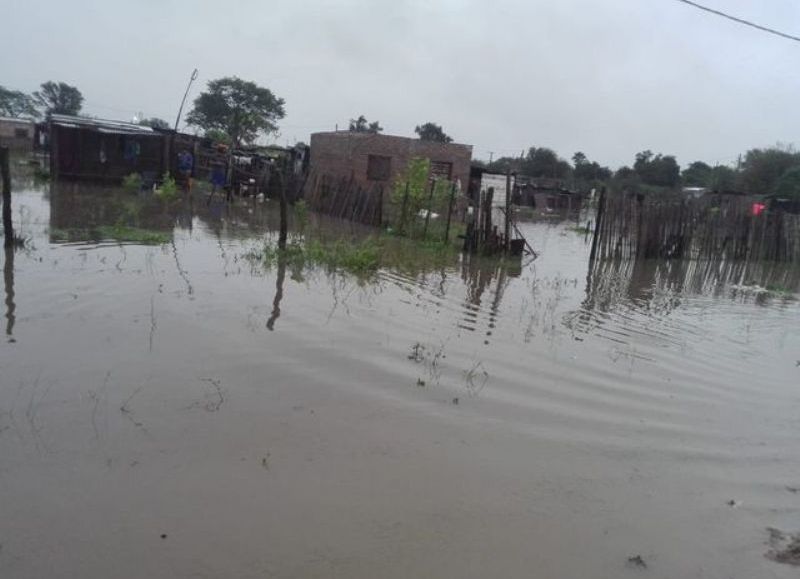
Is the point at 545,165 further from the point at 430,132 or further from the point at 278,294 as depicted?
the point at 278,294

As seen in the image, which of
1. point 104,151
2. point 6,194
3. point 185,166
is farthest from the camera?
point 185,166

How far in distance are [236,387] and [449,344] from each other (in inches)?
88.8

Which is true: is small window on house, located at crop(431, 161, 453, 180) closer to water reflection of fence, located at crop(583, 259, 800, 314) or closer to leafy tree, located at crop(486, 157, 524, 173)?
leafy tree, located at crop(486, 157, 524, 173)

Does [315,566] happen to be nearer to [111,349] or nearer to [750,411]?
[111,349]

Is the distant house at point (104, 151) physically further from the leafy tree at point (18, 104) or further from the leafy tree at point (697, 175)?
the leafy tree at point (18, 104)

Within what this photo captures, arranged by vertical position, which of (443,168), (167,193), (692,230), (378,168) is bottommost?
(167,193)

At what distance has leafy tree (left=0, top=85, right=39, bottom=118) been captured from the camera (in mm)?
60125

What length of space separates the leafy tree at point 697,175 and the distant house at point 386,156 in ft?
88.6

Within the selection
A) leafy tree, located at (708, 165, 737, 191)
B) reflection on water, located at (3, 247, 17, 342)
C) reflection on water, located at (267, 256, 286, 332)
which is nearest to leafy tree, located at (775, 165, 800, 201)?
leafy tree, located at (708, 165, 737, 191)

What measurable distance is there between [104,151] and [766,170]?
37.0 meters

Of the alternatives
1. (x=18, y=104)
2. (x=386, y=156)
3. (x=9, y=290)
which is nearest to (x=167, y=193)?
(x=386, y=156)

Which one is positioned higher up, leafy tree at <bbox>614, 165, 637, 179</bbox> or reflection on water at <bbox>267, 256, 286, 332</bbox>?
leafy tree at <bbox>614, 165, 637, 179</bbox>

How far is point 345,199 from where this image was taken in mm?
18359

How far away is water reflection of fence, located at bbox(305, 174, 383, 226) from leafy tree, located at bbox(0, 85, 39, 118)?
2053 inches
